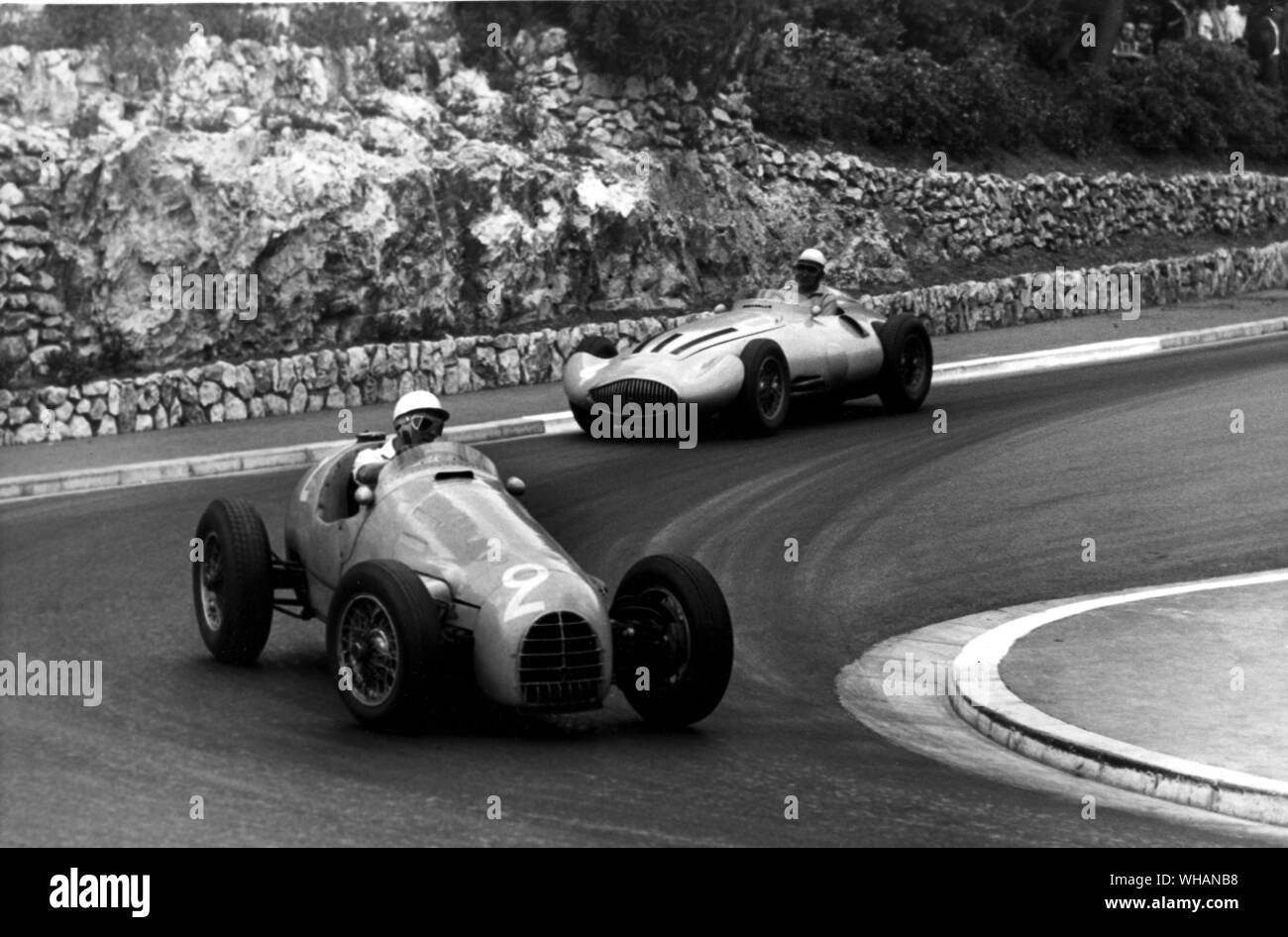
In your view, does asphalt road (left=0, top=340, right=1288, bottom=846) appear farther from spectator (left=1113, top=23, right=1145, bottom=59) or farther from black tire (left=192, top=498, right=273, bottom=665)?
spectator (left=1113, top=23, right=1145, bottom=59)

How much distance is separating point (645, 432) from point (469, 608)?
943 centimetres

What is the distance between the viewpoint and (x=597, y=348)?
1936cm

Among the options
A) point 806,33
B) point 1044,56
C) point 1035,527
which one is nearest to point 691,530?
point 1035,527

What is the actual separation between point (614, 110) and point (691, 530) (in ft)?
40.9

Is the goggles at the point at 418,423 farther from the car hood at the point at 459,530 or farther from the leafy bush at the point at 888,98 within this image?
the leafy bush at the point at 888,98

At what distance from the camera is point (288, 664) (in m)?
11.1

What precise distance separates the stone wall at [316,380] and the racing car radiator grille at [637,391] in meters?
4.05

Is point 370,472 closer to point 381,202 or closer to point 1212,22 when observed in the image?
point 381,202

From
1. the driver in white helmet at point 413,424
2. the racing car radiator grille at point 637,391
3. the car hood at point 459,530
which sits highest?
the driver in white helmet at point 413,424

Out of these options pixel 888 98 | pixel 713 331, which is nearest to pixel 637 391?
pixel 713 331

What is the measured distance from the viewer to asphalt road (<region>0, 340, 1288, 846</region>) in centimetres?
824

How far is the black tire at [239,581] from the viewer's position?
10750 millimetres

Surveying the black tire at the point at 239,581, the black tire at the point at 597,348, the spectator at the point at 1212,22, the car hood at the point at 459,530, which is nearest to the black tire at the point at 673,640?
the car hood at the point at 459,530

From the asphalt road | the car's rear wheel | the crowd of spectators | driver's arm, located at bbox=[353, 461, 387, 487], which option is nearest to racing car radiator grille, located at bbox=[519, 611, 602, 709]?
the asphalt road
